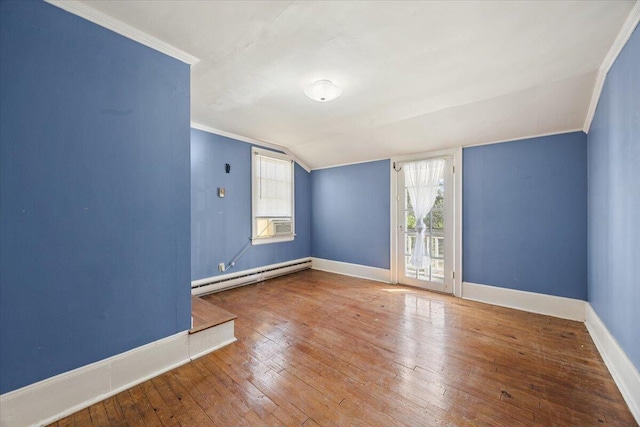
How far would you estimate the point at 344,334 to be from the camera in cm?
249

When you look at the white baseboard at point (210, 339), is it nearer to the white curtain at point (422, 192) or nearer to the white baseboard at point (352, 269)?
the white baseboard at point (352, 269)

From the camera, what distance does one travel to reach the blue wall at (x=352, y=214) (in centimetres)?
441

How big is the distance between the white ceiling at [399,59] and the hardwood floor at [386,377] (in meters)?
2.40

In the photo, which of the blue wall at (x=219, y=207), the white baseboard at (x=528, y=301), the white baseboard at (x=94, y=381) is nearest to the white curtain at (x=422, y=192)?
the white baseboard at (x=528, y=301)

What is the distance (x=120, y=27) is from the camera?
5.52 ft

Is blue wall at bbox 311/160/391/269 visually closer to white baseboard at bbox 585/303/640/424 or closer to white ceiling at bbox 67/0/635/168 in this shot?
white ceiling at bbox 67/0/635/168

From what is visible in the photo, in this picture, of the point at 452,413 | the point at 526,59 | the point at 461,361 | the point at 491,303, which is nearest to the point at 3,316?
the point at 452,413

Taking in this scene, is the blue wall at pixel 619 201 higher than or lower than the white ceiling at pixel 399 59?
lower

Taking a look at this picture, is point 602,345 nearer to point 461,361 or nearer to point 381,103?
point 461,361

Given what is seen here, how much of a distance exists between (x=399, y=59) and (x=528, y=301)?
10.7 ft

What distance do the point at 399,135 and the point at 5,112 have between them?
12.2ft

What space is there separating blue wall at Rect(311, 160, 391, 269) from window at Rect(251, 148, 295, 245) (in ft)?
2.24

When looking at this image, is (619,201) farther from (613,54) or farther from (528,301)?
(528,301)

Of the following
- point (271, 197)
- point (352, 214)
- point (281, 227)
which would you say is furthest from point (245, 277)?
point (352, 214)
